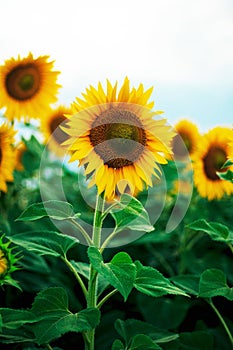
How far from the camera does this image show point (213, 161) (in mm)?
2639

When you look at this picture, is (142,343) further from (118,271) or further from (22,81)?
(22,81)

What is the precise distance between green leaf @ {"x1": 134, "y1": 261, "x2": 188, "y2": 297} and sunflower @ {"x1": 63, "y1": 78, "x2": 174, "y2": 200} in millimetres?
221

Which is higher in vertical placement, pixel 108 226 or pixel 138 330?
pixel 108 226

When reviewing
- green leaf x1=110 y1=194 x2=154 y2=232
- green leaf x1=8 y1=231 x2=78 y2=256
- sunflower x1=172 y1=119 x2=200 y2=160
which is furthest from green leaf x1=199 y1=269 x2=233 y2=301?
sunflower x1=172 y1=119 x2=200 y2=160

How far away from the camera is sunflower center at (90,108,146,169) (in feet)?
5.00

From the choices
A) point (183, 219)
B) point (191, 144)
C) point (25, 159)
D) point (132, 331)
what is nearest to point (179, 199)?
point (183, 219)

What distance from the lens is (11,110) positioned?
2.72 meters

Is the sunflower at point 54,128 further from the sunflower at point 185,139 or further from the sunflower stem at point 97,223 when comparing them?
the sunflower stem at point 97,223

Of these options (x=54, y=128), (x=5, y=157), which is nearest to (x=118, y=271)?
(x=5, y=157)

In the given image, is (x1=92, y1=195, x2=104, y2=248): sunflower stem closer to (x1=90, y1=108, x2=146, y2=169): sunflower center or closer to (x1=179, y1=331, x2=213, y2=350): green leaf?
(x1=90, y1=108, x2=146, y2=169): sunflower center

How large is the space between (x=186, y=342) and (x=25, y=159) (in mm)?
1197

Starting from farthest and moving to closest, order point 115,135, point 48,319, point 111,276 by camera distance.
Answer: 1. point 115,135
2. point 48,319
3. point 111,276

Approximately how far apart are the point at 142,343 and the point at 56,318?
24cm

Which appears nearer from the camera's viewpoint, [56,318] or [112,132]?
[56,318]
